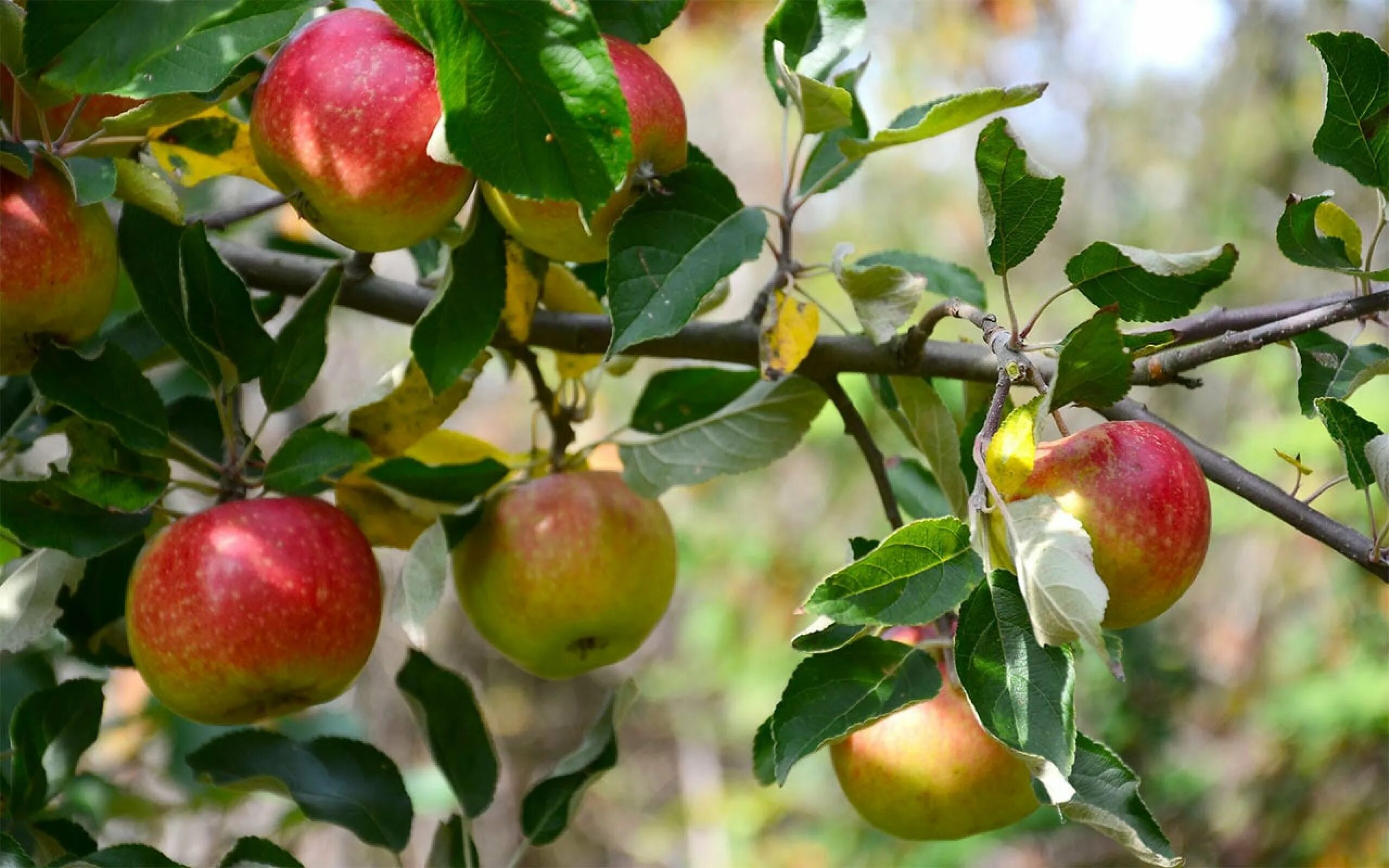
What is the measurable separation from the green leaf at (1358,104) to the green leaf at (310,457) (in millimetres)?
632

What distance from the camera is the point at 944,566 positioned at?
0.64 meters

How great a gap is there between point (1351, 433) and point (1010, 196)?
0.25m

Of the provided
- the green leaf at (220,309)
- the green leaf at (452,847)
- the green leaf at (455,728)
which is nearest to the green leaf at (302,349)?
the green leaf at (220,309)

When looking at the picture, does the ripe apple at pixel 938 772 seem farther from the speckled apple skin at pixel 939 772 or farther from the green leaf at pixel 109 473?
the green leaf at pixel 109 473

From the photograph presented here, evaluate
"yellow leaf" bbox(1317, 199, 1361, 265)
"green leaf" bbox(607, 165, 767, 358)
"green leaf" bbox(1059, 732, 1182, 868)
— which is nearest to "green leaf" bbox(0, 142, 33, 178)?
"green leaf" bbox(607, 165, 767, 358)

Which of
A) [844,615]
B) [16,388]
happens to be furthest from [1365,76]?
[16,388]

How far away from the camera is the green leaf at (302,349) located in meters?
0.83

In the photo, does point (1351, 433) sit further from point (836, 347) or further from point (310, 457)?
point (310, 457)

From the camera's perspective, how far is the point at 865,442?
0.92m

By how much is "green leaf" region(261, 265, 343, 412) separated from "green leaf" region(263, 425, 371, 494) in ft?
0.13

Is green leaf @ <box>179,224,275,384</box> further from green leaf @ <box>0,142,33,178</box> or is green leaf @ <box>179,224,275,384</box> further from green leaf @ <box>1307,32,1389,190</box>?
green leaf @ <box>1307,32,1389,190</box>

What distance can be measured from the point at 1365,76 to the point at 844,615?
45 cm

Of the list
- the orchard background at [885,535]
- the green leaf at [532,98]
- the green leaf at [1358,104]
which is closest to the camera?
the green leaf at [532,98]

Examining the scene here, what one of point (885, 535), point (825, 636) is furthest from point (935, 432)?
point (885, 535)
